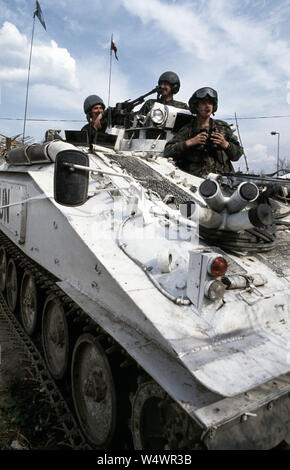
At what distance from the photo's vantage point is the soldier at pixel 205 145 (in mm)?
5105

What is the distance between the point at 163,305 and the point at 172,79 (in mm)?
7293

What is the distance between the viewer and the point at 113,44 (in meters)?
9.86

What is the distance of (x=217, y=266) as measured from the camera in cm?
235

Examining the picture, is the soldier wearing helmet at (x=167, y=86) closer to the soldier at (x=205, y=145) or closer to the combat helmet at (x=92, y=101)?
the combat helmet at (x=92, y=101)

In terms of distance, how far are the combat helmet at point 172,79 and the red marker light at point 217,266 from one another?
7.06 metres

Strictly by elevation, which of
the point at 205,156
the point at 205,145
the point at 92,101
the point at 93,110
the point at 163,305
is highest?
the point at 92,101

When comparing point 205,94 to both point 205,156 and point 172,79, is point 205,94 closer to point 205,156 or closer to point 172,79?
point 205,156

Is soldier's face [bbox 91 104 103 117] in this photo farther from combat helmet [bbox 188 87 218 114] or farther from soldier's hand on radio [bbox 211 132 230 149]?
soldier's hand on radio [bbox 211 132 230 149]

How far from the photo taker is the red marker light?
7.65 feet

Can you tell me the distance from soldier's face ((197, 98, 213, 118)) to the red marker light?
371 centimetres

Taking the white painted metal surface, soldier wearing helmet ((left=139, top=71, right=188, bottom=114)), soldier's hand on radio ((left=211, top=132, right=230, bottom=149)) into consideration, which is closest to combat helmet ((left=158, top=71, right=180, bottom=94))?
soldier wearing helmet ((left=139, top=71, right=188, bottom=114))

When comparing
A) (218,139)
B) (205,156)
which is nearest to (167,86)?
(205,156)
